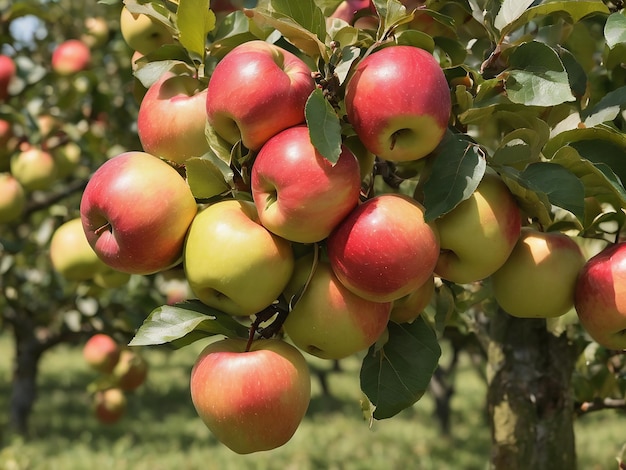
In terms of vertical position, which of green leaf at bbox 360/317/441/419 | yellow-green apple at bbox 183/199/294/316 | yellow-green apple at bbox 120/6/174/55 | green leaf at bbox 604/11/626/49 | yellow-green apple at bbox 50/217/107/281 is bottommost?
yellow-green apple at bbox 50/217/107/281

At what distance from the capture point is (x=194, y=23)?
3.18ft

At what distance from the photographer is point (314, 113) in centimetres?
77

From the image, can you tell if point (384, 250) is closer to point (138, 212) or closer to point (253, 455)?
point (138, 212)

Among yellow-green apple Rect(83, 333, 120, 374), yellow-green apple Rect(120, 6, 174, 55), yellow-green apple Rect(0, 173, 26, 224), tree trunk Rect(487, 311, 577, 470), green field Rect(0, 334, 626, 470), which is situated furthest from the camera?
green field Rect(0, 334, 626, 470)

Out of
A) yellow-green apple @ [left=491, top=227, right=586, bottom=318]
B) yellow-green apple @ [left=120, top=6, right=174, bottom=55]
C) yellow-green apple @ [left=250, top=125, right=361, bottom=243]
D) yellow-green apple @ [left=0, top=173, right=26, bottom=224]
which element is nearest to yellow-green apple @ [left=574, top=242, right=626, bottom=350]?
yellow-green apple @ [left=491, top=227, right=586, bottom=318]

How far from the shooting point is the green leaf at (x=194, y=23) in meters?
0.95

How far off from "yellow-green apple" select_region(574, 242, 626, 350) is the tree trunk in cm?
49

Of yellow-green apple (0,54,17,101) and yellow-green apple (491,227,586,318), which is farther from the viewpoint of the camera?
yellow-green apple (0,54,17,101)

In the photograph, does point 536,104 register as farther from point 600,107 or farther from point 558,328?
point 558,328

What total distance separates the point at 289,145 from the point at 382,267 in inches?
6.7

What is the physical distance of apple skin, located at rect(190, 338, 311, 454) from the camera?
841 millimetres

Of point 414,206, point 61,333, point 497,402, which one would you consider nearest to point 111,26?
point 61,333

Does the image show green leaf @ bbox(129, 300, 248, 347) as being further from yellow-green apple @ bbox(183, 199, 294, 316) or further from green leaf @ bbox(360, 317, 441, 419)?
green leaf @ bbox(360, 317, 441, 419)

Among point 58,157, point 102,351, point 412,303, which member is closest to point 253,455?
point 102,351
